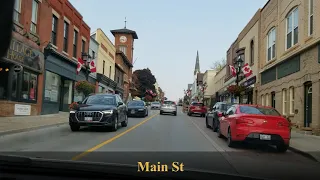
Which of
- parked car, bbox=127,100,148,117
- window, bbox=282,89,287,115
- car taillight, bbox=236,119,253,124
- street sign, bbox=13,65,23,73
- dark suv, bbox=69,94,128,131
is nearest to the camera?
car taillight, bbox=236,119,253,124

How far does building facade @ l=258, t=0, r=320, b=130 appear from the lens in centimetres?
1762

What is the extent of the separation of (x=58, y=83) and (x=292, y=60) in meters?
16.9

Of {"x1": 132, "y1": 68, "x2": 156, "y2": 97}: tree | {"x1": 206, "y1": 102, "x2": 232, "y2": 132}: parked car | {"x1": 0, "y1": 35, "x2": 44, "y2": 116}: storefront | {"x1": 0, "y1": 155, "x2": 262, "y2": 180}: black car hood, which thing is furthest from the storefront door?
{"x1": 132, "y1": 68, "x2": 156, "y2": 97}: tree

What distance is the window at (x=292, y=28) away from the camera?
20.9 metres

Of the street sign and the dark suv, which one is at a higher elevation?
the street sign

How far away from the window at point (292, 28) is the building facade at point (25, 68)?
48.7 ft

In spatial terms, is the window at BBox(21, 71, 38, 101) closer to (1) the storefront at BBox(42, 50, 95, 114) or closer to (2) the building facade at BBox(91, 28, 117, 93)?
(1) the storefront at BBox(42, 50, 95, 114)

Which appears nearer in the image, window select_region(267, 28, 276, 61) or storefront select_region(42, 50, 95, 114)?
storefront select_region(42, 50, 95, 114)

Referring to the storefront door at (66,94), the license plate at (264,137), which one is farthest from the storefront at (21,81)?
the license plate at (264,137)

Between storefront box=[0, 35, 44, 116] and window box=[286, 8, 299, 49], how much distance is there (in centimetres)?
1494

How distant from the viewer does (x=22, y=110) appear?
21.4 m

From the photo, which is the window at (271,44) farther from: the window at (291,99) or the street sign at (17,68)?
the street sign at (17,68)

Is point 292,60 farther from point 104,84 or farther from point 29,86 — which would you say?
point 104,84

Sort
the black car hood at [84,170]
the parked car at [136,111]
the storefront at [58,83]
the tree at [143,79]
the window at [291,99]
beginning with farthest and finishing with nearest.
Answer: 1. the tree at [143,79]
2. the parked car at [136,111]
3. the storefront at [58,83]
4. the window at [291,99]
5. the black car hood at [84,170]
